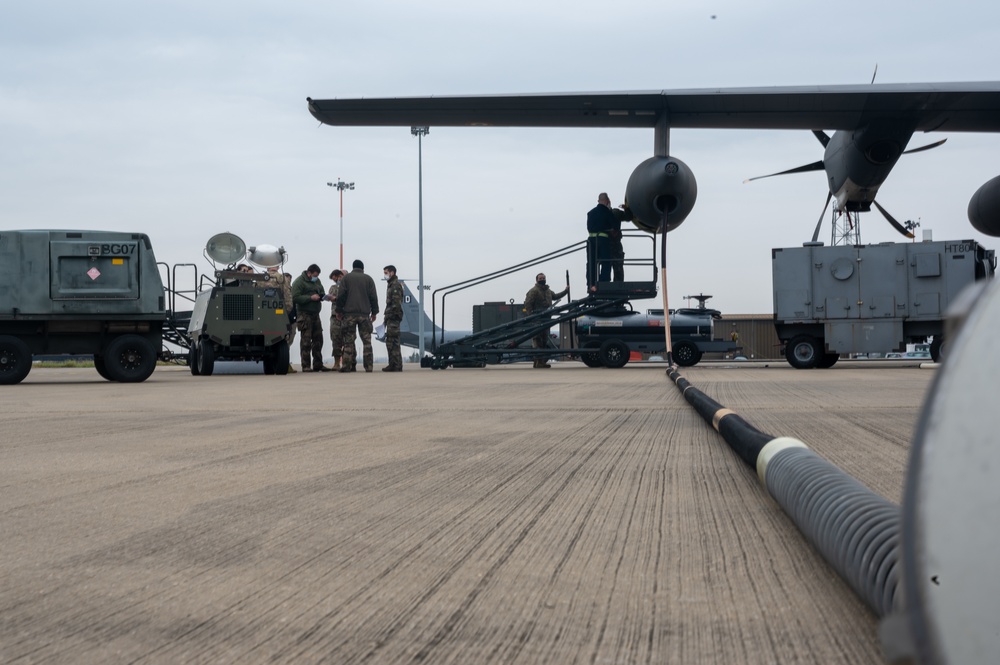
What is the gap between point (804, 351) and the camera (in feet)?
53.8

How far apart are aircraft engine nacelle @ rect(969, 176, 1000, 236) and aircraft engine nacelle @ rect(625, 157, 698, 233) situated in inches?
90.6

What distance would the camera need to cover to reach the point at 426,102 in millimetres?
7965

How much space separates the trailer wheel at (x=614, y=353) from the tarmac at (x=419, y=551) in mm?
13901

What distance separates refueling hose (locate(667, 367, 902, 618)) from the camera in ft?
4.12

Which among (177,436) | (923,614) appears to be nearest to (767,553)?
(923,614)

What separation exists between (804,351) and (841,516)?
15604 mm

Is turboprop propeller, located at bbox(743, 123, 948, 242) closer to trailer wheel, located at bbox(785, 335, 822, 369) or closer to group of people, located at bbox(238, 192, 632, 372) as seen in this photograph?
group of people, located at bbox(238, 192, 632, 372)

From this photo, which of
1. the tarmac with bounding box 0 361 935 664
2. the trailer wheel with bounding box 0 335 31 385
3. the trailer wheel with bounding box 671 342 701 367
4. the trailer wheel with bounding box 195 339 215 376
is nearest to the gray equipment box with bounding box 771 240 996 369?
the trailer wheel with bounding box 671 342 701 367

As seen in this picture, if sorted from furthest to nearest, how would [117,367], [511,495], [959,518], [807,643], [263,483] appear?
[117,367] < [263,483] < [511,495] < [807,643] < [959,518]

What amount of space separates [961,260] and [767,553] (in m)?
16.0

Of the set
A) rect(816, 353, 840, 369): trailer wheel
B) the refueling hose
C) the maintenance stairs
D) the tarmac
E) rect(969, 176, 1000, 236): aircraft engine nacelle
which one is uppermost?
rect(969, 176, 1000, 236): aircraft engine nacelle

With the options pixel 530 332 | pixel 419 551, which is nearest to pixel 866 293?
pixel 530 332

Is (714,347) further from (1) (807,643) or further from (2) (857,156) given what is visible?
(1) (807,643)

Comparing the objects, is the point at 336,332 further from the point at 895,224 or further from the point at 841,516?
the point at 841,516
